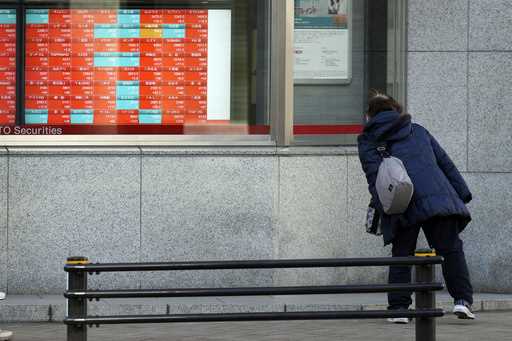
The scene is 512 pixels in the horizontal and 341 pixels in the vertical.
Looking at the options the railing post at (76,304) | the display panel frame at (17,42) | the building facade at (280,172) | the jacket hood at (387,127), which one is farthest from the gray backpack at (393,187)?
the display panel frame at (17,42)

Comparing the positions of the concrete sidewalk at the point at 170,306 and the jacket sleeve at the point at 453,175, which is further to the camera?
the concrete sidewalk at the point at 170,306

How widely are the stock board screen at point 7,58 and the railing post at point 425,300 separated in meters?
6.11

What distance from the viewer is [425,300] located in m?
5.99

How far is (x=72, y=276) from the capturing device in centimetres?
586

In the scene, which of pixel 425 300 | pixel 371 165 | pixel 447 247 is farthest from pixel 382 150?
pixel 425 300

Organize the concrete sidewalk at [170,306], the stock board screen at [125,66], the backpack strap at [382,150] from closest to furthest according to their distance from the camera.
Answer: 1. the backpack strap at [382,150]
2. the concrete sidewalk at [170,306]
3. the stock board screen at [125,66]

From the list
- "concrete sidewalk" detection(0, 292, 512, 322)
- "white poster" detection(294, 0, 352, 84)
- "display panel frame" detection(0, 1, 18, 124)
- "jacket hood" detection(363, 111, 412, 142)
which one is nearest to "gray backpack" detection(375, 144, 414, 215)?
"jacket hood" detection(363, 111, 412, 142)

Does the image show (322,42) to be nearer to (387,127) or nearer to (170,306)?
(387,127)

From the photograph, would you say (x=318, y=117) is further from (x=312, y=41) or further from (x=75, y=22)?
(x=75, y=22)

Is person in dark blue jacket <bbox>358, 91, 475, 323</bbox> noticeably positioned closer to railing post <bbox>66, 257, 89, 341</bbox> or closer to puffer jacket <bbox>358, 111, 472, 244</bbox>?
puffer jacket <bbox>358, 111, 472, 244</bbox>

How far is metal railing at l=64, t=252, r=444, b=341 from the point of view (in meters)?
5.86

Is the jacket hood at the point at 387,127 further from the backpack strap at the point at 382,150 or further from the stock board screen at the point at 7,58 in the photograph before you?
the stock board screen at the point at 7,58

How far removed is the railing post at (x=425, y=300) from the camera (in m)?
5.97

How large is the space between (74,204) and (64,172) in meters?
0.30
